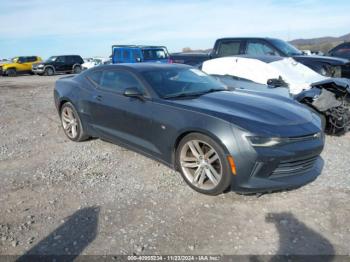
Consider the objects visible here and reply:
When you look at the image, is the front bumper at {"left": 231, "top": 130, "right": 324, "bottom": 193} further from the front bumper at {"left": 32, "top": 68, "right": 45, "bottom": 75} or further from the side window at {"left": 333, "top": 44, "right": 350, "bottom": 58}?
the front bumper at {"left": 32, "top": 68, "right": 45, "bottom": 75}

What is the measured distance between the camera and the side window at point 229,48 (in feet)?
34.1

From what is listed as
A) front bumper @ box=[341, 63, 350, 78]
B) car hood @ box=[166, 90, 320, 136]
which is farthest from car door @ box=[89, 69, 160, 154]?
front bumper @ box=[341, 63, 350, 78]

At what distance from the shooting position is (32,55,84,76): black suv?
25.6 m

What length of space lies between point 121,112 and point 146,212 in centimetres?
170

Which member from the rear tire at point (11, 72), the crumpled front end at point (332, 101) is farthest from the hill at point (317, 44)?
the crumpled front end at point (332, 101)

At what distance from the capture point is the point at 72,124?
618 centimetres

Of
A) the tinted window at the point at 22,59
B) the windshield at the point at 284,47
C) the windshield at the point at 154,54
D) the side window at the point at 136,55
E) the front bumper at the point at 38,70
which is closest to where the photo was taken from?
the windshield at the point at 284,47

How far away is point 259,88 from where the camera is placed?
280 inches

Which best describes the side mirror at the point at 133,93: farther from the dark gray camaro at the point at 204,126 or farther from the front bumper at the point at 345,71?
the front bumper at the point at 345,71

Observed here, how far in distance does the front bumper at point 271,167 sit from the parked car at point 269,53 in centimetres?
623

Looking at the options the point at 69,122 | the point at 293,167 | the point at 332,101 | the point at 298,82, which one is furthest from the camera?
the point at 298,82

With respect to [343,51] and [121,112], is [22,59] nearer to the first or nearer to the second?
[343,51]

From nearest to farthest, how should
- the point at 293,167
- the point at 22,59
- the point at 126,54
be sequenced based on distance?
the point at 293,167
the point at 126,54
the point at 22,59

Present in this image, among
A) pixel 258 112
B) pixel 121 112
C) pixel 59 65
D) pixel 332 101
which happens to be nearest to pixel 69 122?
pixel 121 112
